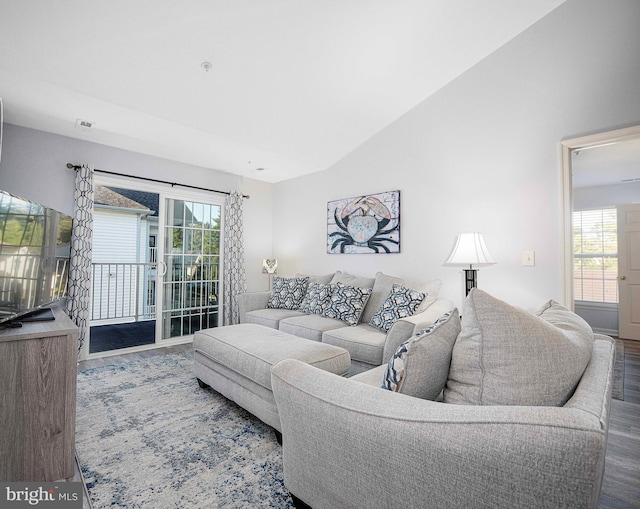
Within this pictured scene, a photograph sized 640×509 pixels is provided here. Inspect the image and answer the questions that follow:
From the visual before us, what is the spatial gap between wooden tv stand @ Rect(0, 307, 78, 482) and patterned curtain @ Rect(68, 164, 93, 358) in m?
1.92

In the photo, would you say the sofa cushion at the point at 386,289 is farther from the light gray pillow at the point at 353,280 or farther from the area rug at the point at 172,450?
the area rug at the point at 172,450

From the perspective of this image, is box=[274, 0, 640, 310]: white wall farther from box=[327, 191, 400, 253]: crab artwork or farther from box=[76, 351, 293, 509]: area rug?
box=[76, 351, 293, 509]: area rug

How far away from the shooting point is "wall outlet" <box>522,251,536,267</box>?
2.75 meters

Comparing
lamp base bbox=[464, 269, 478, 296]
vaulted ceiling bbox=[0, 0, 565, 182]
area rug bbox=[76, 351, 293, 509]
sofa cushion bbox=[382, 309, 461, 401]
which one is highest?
vaulted ceiling bbox=[0, 0, 565, 182]

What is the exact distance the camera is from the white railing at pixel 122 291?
215 inches

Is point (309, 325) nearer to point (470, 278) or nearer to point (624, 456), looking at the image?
point (470, 278)

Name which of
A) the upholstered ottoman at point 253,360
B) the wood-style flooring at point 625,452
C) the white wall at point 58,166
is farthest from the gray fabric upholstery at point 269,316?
the white wall at point 58,166

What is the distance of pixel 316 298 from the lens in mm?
3643

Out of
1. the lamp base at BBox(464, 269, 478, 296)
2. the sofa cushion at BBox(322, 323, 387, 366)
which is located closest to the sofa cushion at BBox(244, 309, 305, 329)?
the sofa cushion at BBox(322, 323, 387, 366)

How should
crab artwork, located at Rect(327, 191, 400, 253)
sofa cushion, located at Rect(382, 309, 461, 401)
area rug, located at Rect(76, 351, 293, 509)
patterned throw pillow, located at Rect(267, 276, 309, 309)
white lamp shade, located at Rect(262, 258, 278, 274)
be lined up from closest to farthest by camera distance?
sofa cushion, located at Rect(382, 309, 461, 401) → area rug, located at Rect(76, 351, 293, 509) → crab artwork, located at Rect(327, 191, 400, 253) → patterned throw pillow, located at Rect(267, 276, 309, 309) → white lamp shade, located at Rect(262, 258, 278, 274)

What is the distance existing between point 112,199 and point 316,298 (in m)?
5.23

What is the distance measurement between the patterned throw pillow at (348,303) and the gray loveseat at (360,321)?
59 millimetres

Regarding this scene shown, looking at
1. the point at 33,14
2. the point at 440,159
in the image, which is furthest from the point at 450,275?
the point at 33,14

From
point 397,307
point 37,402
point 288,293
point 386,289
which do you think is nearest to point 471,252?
point 397,307
